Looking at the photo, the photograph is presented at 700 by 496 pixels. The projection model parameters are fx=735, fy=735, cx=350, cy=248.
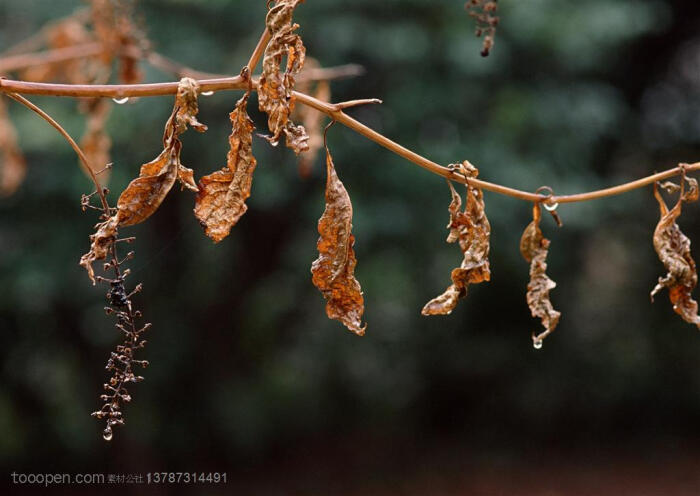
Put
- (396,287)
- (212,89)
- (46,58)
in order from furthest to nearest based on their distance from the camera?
(396,287) < (46,58) < (212,89)

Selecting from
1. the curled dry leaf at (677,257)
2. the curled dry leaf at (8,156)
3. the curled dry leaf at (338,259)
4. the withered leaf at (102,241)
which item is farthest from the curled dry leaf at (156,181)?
the curled dry leaf at (8,156)

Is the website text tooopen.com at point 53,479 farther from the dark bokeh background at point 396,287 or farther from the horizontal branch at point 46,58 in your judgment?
the horizontal branch at point 46,58

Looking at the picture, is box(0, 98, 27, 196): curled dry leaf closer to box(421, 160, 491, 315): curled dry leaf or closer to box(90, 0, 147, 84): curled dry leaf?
box(90, 0, 147, 84): curled dry leaf

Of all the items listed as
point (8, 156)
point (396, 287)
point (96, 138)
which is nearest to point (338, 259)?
point (96, 138)

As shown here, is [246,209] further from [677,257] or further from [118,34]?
[118,34]

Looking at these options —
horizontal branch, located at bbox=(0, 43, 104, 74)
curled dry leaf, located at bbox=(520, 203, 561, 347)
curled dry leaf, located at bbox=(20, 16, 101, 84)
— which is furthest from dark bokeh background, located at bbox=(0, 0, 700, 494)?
curled dry leaf, located at bbox=(520, 203, 561, 347)
